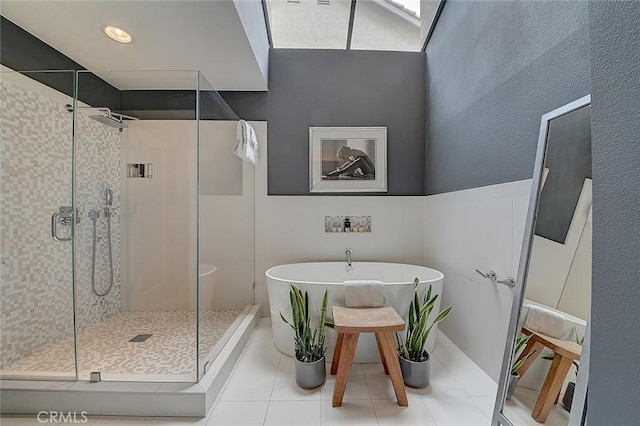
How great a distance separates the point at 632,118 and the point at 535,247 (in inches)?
40.3

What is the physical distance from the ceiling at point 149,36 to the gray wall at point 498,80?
171 cm

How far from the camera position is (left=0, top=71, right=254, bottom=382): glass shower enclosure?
1951 mm

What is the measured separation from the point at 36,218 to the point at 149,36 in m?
1.54

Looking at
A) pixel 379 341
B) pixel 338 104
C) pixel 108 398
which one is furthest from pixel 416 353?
pixel 338 104

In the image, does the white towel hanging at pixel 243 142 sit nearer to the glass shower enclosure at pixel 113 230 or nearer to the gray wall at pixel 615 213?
the glass shower enclosure at pixel 113 230

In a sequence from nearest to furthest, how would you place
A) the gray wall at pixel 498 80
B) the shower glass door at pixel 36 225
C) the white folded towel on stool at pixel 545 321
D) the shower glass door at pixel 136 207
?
1. the white folded towel on stool at pixel 545 321
2. the gray wall at pixel 498 80
3. the shower glass door at pixel 36 225
4. the shower glass door at pixel 136 207

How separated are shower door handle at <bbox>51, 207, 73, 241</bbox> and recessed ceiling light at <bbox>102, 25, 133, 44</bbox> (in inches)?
52.7

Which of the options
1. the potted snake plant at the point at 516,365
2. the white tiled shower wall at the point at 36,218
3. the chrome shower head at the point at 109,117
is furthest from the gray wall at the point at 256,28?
the potted snake plant at the point at 516,365

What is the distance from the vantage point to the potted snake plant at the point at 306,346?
182 cm

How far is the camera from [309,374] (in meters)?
1.81

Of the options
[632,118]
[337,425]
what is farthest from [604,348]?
[337,425]

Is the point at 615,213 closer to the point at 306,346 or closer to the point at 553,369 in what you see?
the point at 553,369

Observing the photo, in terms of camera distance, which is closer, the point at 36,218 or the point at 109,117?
the point at 36,218

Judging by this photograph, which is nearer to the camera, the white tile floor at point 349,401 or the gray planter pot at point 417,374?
the white tile floor at point 349,401
